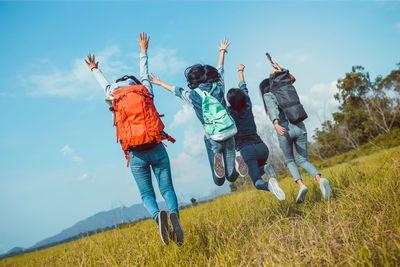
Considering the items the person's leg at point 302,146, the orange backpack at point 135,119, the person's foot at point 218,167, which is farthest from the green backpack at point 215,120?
the person's leg at point 302,146

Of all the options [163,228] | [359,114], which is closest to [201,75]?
[163,228]

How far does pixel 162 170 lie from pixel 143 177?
274 mm

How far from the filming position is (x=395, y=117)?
3195 centimetres

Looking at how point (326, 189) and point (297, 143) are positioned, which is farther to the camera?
point (297, 143)

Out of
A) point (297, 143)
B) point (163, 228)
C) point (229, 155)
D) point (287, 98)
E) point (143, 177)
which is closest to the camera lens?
point (163, 228)

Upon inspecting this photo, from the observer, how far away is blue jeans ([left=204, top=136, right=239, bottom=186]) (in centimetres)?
396

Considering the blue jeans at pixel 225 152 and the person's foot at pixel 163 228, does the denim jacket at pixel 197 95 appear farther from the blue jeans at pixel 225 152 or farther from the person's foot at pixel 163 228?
the person's foot at pixel 163 228

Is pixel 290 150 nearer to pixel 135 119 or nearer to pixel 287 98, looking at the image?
pixel 287 98

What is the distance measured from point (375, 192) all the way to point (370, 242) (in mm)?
1341

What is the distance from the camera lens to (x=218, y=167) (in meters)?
3.91

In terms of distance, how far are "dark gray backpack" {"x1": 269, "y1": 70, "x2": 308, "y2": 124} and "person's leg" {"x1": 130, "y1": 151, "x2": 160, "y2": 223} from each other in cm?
239

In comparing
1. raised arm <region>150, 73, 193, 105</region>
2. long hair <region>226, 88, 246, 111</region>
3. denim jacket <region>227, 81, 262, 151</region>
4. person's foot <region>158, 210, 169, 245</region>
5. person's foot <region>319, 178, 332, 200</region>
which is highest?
raised arm <region>150, 73, 193, 105</region>

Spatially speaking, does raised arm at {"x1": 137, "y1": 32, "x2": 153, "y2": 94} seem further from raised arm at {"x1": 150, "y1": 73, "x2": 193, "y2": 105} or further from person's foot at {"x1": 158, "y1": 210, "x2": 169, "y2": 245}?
person's foot at {"x1": 158, "y1": 210, "x2": 169, "y2": 245}

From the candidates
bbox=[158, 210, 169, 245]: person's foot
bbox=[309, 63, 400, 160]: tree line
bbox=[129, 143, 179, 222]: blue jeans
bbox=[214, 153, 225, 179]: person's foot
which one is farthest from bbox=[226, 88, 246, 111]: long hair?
bbox=[309, 63, 400, 160]: tree line
